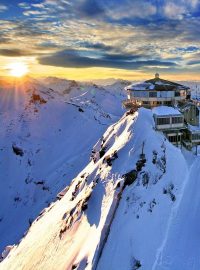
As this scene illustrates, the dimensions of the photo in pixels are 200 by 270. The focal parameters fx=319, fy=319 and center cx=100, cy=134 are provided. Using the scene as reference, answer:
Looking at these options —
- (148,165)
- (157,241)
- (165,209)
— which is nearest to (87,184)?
(148,165)

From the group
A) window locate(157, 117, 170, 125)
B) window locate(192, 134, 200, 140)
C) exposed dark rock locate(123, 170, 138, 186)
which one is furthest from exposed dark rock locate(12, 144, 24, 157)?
exposed dark rock locate(123, 170, 138, 186)

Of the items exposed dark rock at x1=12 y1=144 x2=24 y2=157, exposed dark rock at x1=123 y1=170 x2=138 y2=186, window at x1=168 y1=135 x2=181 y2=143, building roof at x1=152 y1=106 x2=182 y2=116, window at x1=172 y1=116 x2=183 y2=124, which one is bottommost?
exposed dark rock at x1=12 y1=144 x2=24 y2=157

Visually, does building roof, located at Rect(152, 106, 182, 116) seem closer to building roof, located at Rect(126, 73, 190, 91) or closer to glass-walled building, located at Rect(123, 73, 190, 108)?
glass-walled building, located at Rect(123, 73, 190, 108)

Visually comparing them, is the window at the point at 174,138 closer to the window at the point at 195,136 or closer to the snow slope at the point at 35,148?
the window at the point at 195,136

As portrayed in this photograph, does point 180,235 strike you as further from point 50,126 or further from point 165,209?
point 50,126

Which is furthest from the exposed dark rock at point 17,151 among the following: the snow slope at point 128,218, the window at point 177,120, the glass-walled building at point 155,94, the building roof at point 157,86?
the window at point 177,120

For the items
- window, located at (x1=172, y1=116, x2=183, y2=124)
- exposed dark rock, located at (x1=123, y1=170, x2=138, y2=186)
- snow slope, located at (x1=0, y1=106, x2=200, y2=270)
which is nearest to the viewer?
snow slope, located at (x1=0, y1=106, x2=200, y2=270)

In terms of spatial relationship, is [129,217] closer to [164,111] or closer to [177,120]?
[164,111]
